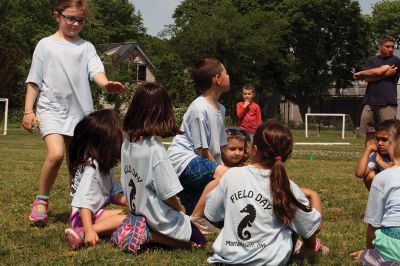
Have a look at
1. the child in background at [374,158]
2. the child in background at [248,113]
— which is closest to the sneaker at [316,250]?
the child in background at [374,158]

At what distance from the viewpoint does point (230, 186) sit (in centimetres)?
378

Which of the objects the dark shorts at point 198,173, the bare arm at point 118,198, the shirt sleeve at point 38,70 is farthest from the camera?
the shirt sleeve at point 38,70

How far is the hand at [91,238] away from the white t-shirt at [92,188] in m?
0.23

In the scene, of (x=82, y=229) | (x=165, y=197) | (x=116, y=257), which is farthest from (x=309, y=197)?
(x=82, y=229)

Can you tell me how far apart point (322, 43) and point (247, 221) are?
171ft

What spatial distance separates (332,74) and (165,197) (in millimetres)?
52713

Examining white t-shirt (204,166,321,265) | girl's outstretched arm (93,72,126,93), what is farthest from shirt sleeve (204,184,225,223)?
girl's outstretched arm (93,72,126,93)

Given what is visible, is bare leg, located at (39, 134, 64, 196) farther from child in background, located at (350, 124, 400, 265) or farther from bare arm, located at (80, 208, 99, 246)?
child in background, located at (350, 124, 400, 265)

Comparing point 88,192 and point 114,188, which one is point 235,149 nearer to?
point 114,188

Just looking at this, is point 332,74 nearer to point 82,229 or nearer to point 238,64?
point 238,64

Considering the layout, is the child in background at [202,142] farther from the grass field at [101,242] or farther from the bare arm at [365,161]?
the bare arm at [365,161]

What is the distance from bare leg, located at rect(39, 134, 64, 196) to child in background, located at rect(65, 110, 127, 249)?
236 millimetres

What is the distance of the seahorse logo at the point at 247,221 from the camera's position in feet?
12.2

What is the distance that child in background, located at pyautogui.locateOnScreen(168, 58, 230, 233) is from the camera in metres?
5.16
